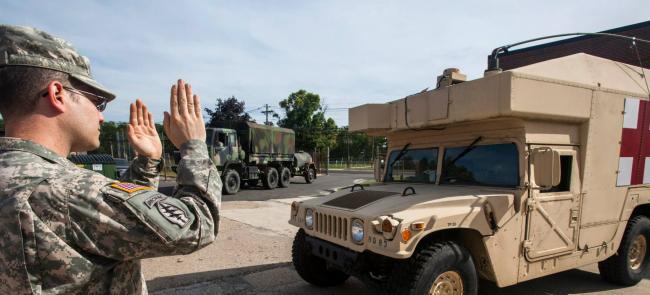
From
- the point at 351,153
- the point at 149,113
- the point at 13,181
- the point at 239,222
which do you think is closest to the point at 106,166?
the point at 239,222

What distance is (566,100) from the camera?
12.4ft

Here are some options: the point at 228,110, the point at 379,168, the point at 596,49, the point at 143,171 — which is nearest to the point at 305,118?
the point at 228,110

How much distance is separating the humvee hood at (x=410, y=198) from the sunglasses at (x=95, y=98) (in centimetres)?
225

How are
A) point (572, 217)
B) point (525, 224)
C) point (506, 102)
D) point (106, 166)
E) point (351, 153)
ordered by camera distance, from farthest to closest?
point (351, 153) < point (106, 166) < point (572, 217) < point (525, 224) < point (506, 102)

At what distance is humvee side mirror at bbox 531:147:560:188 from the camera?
3408mm

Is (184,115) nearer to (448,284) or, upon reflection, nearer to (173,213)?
(173,213)

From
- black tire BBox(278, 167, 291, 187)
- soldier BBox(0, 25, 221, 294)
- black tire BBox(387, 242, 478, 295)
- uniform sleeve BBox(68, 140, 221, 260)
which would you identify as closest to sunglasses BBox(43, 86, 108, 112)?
soldier BBox(0, 25, 221, 294)

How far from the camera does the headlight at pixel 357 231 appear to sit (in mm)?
3230

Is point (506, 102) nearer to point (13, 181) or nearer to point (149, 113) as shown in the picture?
point (149, 113)

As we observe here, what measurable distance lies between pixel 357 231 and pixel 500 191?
1.45 m

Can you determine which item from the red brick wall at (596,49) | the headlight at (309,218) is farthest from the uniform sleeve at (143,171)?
the red brick wall at (596,49)

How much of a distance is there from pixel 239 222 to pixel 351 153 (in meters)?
52.2

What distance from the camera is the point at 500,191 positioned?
366 cm

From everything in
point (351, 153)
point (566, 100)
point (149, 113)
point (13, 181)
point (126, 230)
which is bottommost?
point (351, 153)
